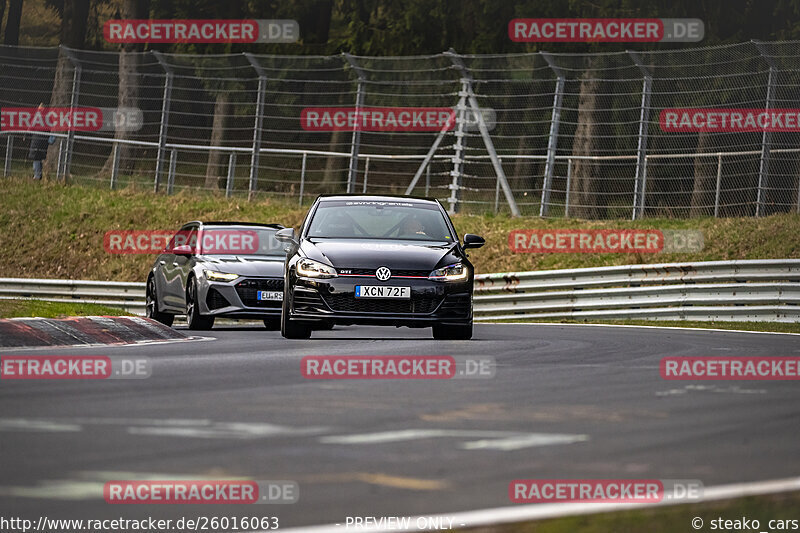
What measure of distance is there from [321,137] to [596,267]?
2547cm

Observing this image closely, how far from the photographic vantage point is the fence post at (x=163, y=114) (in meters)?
31.4

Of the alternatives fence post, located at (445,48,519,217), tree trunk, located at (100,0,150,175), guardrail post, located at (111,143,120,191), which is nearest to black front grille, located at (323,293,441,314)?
fence post, located at (445,48,519,217)

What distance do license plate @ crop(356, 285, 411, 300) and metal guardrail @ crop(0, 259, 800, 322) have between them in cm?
773

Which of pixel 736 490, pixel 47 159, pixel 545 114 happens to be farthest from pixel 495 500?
pixel 545 114

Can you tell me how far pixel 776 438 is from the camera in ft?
25.0

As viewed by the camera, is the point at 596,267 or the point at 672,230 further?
the point at 672,230

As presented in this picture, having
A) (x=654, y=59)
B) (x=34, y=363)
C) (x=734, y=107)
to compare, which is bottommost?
(x=34, y=363)

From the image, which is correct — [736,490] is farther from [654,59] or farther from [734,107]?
[654,59]

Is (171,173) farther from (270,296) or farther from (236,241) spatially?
(270,296)

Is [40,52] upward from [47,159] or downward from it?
upward

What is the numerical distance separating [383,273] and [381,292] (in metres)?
0.19

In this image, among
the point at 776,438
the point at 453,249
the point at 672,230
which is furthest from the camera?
the point at 672,230

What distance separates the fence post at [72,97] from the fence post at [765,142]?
15.0 m

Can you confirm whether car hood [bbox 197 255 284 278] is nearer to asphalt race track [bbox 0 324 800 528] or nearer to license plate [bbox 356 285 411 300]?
license plate [bbox 356 285 411 300]
